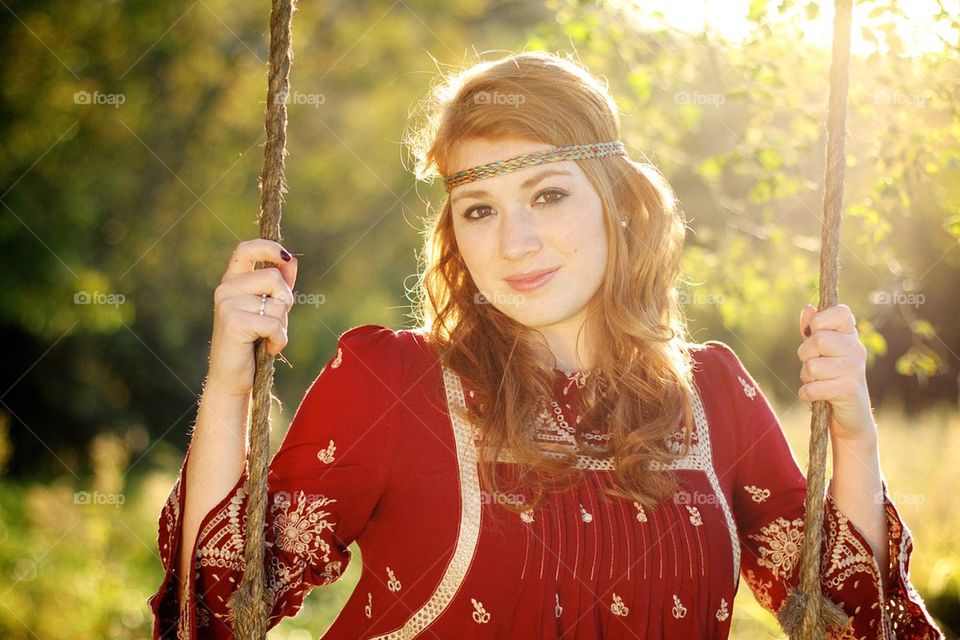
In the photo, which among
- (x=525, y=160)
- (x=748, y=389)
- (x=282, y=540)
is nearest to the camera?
(x=282, y=540)

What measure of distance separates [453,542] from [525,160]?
2.24 ft

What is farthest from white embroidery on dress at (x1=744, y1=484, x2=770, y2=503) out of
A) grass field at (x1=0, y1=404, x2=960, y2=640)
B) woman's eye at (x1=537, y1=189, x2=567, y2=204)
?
grass field at (x1=0, y1=404, x2=960, y2=640)

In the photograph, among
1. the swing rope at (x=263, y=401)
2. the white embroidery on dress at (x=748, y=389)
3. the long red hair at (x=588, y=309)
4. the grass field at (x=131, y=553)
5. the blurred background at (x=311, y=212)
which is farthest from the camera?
the grass field at (x=131, y=553)

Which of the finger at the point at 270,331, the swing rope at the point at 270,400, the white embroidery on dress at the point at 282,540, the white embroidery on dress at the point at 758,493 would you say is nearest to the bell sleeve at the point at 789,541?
the white embroidery on dress at the point at 758,493

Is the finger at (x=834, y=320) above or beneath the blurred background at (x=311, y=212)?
beneath

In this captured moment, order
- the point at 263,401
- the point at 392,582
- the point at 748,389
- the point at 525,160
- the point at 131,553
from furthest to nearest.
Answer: the point at 131,553 < the point at 748,389 < the point at 525,160 < the point at 392,582 < the point at 263,401

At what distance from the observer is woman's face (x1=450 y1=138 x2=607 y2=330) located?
177 centimetres

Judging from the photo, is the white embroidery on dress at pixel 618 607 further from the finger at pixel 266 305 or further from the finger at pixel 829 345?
the finger at pixel 266 305

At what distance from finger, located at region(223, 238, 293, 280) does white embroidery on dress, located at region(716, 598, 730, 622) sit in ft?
3.17

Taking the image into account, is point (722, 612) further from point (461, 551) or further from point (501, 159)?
point (501, 159)

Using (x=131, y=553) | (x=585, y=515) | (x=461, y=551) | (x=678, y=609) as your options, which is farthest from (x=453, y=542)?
(x=131, y=553)

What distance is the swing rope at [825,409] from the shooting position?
1532mm

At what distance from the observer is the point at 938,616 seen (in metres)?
3.55

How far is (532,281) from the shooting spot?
1797 millimetres
